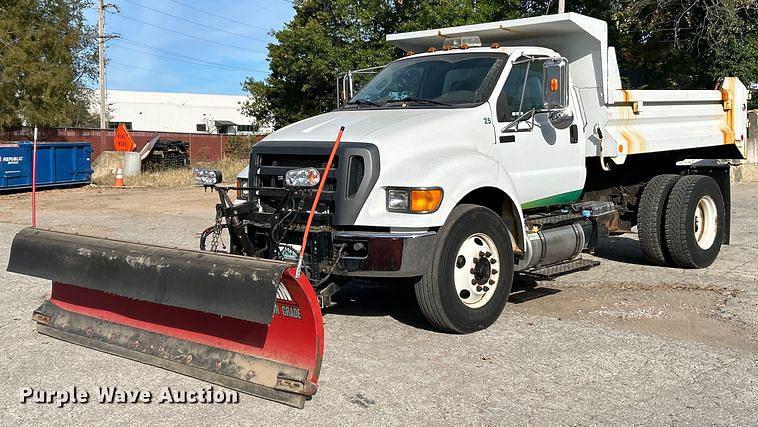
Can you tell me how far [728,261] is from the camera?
957cm

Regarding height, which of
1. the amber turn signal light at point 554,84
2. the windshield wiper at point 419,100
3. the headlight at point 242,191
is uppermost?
the amber turn signal light at point 554,84

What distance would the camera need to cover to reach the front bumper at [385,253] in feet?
18.0

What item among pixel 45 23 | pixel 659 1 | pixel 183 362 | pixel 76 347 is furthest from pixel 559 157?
pixel 45 23

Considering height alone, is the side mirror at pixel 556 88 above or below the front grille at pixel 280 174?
above

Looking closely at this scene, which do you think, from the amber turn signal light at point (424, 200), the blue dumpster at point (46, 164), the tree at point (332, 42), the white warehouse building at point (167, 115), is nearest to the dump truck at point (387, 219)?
the amber turn signal light at point (424, 200)

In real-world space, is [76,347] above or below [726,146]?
below

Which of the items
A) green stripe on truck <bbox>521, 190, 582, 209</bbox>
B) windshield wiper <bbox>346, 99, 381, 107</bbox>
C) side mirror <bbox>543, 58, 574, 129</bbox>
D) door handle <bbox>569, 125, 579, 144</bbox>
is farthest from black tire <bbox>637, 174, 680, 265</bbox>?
windshield wiper <bbox>346, 99, 381, 107</bbox>

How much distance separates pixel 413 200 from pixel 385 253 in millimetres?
443

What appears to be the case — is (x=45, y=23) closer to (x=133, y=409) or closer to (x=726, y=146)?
(x=726, y=146)

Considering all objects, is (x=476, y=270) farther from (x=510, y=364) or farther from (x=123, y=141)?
(x=123, y=141)

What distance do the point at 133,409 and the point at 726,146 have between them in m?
8.62

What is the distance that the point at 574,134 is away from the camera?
770 centimetres

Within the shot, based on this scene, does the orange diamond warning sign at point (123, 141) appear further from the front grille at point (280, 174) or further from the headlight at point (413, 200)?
the headlight at point (413, 200)

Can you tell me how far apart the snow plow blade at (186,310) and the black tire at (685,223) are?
565 cm
